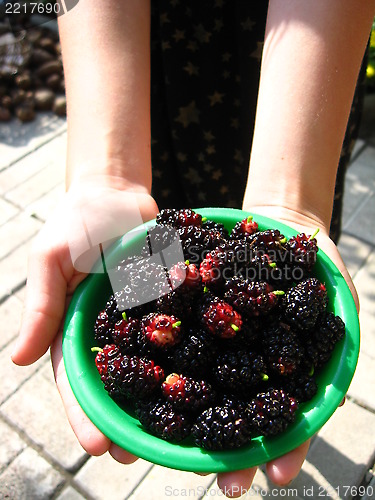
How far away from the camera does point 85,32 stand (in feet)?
4.09

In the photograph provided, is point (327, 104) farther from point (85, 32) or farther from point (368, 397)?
Answer: point (368, 397)

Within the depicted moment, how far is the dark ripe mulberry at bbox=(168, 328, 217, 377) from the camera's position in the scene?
2.96ft

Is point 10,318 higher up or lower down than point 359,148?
lower down

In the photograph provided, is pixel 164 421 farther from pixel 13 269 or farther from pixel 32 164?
pixel 32 164

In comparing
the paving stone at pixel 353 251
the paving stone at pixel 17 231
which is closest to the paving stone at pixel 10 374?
the paving stone at pixel 17 231

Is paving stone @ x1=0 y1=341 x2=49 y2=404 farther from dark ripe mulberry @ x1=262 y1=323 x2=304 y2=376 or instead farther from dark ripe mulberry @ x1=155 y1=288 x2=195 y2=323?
dark ripe mulberry @ x1=262 y1=323 x2=304 y2=376

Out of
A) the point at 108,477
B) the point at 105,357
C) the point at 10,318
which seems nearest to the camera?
the point at 105,357

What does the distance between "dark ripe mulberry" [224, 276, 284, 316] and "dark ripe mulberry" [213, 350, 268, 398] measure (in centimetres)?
8

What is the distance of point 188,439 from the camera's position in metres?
0.89

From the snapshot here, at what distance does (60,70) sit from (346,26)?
7.54ft

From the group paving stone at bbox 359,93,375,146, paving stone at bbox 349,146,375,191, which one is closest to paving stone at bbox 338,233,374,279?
paving stone at bbox 349,146,375,191

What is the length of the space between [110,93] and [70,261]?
1.43ft

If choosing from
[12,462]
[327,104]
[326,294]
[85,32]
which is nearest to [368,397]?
[326,294]

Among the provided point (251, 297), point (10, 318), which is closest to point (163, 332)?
point (251, 297)
